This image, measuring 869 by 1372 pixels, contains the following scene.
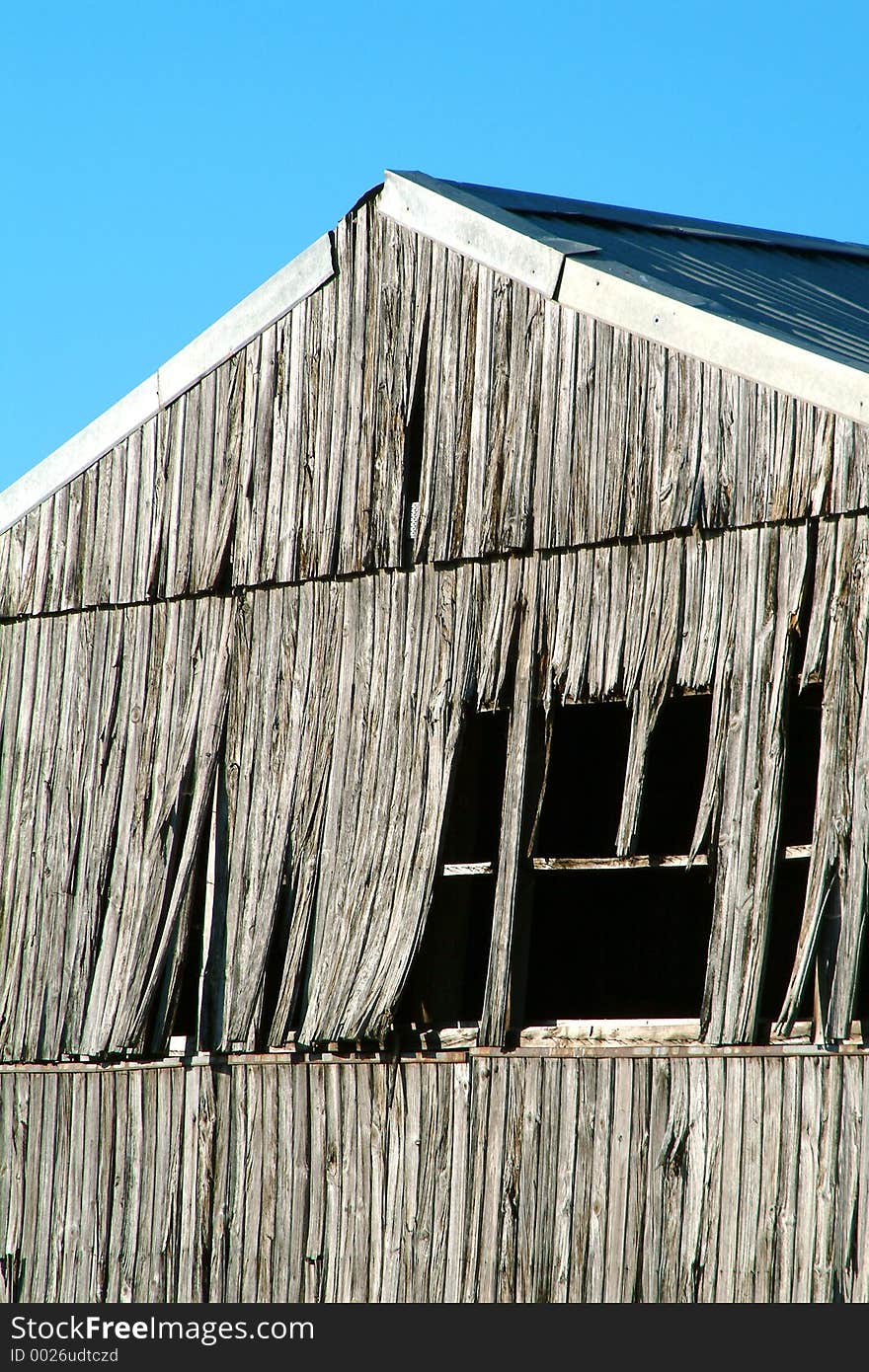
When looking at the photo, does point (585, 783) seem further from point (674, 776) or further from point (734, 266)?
point (734, 266)

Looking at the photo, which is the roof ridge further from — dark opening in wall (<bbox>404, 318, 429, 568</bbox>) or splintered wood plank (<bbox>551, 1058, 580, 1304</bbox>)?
splintered wood plank (<bbox>551, 1058, 580, 1304</bbox>)

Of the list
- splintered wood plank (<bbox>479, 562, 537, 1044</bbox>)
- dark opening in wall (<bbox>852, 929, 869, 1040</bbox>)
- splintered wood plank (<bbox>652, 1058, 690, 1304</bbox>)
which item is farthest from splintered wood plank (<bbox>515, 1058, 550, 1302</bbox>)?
dark opening in wall (<bbox>852, 929, 869, 1040</bbox>)

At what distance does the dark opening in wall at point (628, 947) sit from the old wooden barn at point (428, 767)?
1.67ft

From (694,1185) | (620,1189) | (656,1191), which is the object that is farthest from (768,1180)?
(620,1189)

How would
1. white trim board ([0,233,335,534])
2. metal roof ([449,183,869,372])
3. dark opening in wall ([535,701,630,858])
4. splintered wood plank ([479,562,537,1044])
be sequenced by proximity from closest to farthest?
splintered wood plank ([479,562,537,1044]), metal roof ([449,183,869,372]), white trim board ([0,233,335,534]), dark opening in wall ([535,701,630,858])

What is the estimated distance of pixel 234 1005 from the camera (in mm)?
10562

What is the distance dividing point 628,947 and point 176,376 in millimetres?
5140

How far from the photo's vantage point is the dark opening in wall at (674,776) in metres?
13.2

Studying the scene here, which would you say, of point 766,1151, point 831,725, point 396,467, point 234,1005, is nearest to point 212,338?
point 396,467

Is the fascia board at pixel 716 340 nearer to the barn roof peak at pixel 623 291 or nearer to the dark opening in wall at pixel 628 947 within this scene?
the barn roof peak at pixel 623 291

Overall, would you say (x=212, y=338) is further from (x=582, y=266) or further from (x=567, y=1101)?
(x=567, y=1101)

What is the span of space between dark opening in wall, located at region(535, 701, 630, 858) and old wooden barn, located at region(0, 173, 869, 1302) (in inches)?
2.1

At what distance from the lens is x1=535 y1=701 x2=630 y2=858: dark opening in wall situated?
12641 mm
